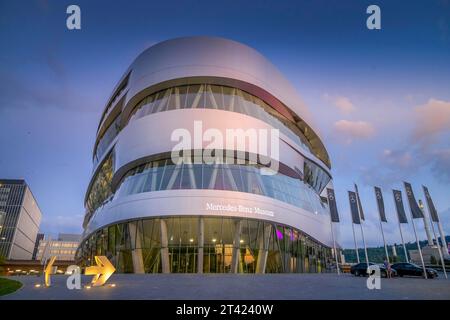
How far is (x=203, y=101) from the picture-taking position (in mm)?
36438

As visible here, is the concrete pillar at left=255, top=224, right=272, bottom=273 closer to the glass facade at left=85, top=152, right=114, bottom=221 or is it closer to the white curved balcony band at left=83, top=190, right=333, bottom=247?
the white curved balcony band at left=83, top=190, right=333, bottom=247

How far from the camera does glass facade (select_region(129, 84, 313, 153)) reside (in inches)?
1435

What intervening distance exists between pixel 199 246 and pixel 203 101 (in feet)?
Answer: 54.9

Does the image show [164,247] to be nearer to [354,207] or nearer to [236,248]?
[236,248]

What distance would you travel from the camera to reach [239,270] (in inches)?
1235

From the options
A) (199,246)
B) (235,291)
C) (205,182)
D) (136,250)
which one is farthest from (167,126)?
(235,291)

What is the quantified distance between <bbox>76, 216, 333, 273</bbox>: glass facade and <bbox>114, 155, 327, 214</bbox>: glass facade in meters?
3.35

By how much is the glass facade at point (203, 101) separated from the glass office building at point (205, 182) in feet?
0.43

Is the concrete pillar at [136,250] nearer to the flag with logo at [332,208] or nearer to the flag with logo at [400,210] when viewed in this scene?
the flag with logo at [332,208]

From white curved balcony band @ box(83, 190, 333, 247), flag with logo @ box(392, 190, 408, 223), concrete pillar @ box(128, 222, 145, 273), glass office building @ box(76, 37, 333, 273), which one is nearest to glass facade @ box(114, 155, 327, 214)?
glass office building @ box(76, 37, 333, 273)

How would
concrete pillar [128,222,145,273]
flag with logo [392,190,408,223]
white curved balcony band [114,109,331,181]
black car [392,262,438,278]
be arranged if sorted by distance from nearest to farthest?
black car [392,262,438,278] → flag with logo [392,190,408,223] → concrete pillar [128,222,145,273] → white curved balcony band [114,109,331,181]
